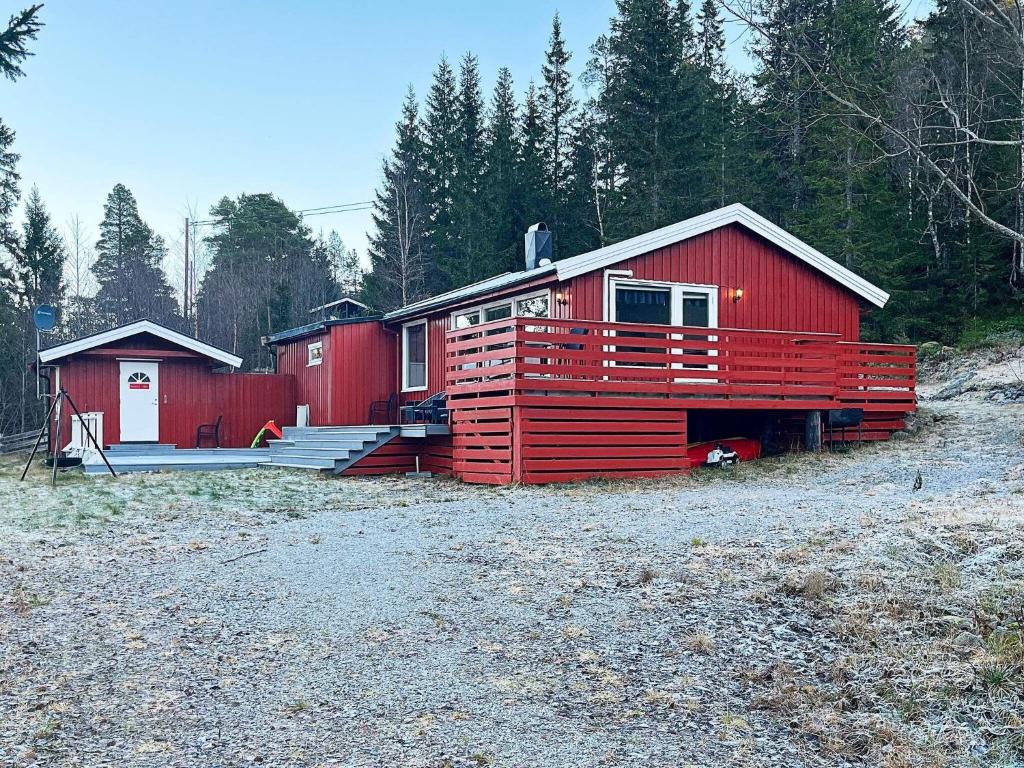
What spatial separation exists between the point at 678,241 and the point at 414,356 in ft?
19.9

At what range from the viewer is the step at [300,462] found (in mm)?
12523

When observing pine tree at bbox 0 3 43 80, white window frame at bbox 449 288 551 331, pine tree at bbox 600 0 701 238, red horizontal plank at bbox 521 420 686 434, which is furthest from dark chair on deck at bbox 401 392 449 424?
pine tree at bbox 600 0 701 238

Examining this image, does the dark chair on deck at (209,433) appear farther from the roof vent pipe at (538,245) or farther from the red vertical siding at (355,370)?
the roof vent pipe at (538,245)

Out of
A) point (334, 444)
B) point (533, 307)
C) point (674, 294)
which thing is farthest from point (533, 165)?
point (334, 444)

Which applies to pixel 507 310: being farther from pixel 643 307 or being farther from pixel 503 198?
pixel 503 198

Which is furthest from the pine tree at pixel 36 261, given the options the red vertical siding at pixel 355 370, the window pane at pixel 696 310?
the window pane at pixel 696 310

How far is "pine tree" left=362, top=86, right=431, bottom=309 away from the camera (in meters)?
30.6

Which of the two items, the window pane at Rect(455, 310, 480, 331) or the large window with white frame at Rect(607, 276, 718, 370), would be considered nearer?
the large window with white frame at Rect(607, 276, 718, 370)

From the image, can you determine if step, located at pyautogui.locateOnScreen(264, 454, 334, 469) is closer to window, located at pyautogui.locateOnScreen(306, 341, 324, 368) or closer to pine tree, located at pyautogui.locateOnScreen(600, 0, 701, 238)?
window, located at pyautogui.locateOnScreen(306, 341, 324, 368)

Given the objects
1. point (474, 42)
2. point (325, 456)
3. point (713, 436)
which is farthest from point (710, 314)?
point (474, 42)

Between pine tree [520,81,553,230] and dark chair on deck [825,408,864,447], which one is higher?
pine tree [520,81,553,230]

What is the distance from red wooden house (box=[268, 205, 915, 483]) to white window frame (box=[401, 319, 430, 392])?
92 mm

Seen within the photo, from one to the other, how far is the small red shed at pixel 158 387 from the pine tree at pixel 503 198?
1234cm

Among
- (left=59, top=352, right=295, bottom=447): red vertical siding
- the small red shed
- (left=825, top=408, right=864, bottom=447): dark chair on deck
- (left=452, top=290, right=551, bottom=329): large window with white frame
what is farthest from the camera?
(left=59, top=352, right=295, bottom=447): red vertical siding
